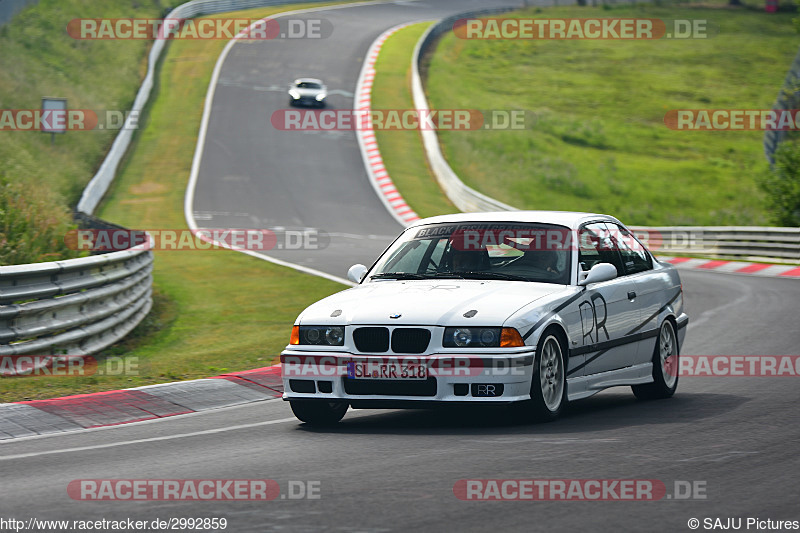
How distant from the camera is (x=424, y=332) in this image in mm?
8102

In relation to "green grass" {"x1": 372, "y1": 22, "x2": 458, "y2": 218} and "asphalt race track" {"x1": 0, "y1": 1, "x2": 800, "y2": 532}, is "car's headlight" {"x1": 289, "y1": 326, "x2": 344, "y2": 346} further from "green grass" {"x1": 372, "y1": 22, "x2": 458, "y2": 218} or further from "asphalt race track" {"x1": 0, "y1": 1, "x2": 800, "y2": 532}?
"green grass" {"x1": 372, "y1": 22, "x2": 458, "y2": 218}

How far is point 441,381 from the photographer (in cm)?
805

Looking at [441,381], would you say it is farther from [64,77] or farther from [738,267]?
[64,77]

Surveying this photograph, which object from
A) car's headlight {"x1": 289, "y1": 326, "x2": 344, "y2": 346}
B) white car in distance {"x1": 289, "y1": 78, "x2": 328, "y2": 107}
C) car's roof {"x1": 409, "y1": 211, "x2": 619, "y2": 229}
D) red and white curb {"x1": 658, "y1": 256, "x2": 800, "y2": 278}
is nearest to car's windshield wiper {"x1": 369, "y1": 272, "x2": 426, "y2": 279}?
car's roof {"x1": 409, "y1": 211, "x2": 619, "y2": 229}

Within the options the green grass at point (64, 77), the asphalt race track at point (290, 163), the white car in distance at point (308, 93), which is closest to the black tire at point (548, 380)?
the asphalt race track at point (290, 163)

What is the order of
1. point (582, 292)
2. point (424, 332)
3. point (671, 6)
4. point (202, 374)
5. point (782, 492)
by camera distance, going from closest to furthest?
point (782, 492)
point (424, 332)
point (582, 292)
point (202, 374)
point (671, 6)

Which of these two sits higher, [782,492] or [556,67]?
[556,67]

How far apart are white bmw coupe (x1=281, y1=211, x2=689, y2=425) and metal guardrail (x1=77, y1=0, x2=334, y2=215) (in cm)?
2408

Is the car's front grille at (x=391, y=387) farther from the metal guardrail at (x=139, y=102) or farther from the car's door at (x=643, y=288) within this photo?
the metal guardrail at (x=139, y=102)

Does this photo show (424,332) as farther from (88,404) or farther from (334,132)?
(334,132)

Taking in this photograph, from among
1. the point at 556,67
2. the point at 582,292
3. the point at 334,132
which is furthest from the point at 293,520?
the point at 556,67

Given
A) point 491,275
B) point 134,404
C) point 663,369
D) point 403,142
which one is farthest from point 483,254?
point 403,142

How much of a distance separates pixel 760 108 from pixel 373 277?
5234 centimetres

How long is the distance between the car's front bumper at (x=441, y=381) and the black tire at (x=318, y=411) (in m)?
0.40
